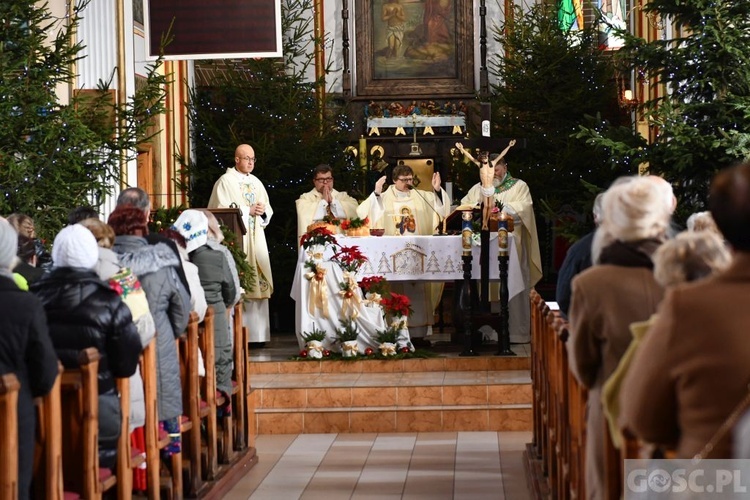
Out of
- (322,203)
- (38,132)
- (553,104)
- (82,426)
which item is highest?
(553,104)

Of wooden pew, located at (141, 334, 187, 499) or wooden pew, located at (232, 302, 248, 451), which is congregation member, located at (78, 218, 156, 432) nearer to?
wooden pew, located at (141, 334, 187, 499)

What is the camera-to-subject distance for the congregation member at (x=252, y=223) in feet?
42.7

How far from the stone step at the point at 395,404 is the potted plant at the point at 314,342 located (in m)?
0.65

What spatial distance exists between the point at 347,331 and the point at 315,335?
289 mm

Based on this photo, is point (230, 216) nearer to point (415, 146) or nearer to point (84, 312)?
point (415, 146)

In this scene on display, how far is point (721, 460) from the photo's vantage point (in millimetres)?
2844

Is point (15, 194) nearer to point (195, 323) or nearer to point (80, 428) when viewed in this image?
point (195, 323)

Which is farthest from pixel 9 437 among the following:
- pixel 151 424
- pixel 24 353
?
pixel 151 424

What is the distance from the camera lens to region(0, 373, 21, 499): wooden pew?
4.32m

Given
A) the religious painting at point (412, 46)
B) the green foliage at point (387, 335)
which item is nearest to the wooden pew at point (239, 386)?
the green foliage at point (387, 335)

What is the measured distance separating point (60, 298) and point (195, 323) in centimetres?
172

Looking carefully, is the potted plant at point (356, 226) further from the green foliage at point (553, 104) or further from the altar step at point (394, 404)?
the green foliage at point (553, 104)

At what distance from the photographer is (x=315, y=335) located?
11.5 meters

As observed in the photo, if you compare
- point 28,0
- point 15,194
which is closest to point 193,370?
point 15,194
